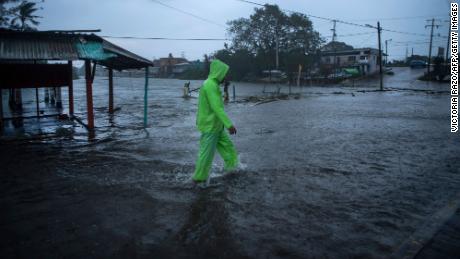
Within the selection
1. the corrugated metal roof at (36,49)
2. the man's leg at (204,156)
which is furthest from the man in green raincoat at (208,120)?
the corrugated metal roof at (36,49)

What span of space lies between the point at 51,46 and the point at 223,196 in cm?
698

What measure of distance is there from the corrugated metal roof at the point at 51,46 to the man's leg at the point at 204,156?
538cm

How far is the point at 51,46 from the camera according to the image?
379 inches

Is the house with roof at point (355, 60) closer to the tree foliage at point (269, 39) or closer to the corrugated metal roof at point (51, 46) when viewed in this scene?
the tree foliage at point (269, 39)

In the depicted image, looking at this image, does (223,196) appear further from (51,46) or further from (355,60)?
(355,60)

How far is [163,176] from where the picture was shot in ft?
Answer: 21.1

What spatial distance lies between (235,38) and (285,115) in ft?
184

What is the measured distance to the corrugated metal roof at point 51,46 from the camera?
905 centimetres

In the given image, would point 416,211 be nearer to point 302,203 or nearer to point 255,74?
point 302,203

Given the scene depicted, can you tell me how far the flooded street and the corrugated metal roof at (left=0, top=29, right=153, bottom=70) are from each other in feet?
7.18

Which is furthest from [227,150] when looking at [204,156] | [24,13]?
[24,13]

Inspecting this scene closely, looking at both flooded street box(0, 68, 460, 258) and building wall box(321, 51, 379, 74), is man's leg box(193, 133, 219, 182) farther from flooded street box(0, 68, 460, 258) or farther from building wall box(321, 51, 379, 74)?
building wall box(321, 51, 379, 74)

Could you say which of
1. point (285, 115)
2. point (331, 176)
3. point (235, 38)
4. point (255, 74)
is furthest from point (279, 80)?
point (331, 176)

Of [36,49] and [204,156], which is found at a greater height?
[36,49]
